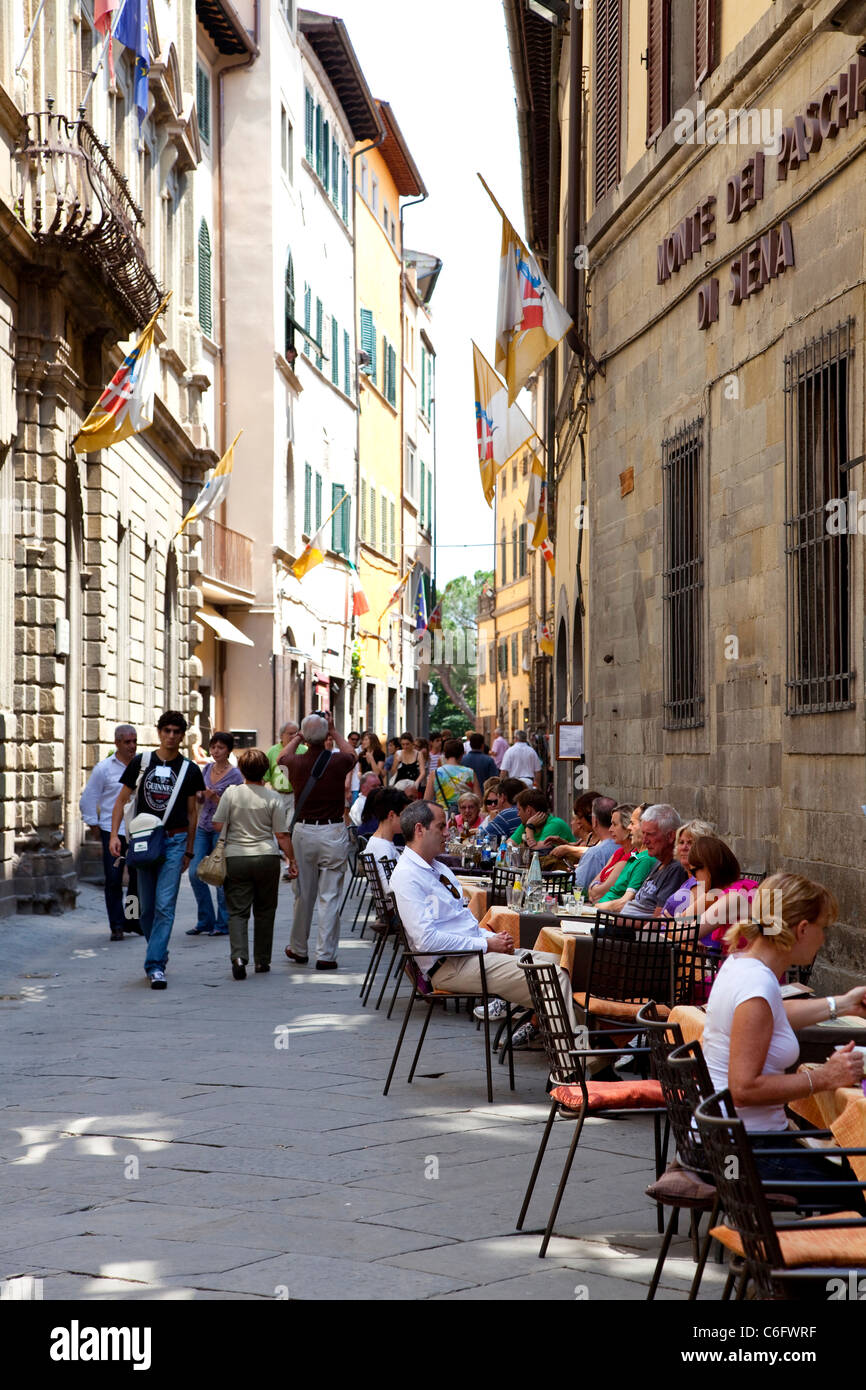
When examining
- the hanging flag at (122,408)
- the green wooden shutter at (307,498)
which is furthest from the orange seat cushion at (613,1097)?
the green wooden shutter at (307,498)

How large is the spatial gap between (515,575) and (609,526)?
48566 mm

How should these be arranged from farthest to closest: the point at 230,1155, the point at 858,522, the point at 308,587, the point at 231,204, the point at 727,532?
the point at 308,587, the point at 231,204, the point at 727,532, the point at 858,522, the point at 230,1155

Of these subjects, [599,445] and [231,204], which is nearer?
[599,445]

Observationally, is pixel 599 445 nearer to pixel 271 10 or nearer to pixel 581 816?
pixel 581 816

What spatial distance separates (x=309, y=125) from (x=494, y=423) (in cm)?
1942

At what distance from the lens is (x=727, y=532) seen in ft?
37.5

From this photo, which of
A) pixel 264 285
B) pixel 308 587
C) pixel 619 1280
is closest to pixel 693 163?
pixel 619 1280

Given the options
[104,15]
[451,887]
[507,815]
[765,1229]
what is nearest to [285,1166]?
[451,887]

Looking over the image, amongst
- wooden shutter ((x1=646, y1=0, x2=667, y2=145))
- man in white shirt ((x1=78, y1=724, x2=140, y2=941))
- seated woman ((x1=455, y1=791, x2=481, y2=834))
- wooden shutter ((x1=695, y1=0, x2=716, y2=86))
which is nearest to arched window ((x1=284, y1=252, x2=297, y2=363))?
man in white shirt ((x1=78, y1=724, x2=140, y2=941))

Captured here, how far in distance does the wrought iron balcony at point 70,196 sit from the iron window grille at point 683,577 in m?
5.98

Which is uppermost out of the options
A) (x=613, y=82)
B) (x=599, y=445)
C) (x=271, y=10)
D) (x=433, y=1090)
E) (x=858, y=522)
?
(x=271, y=10)

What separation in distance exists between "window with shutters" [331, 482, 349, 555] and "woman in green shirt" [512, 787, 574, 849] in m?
26.9

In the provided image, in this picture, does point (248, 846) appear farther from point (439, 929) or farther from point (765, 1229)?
point (765, 1229)

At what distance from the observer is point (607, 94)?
16531mm
